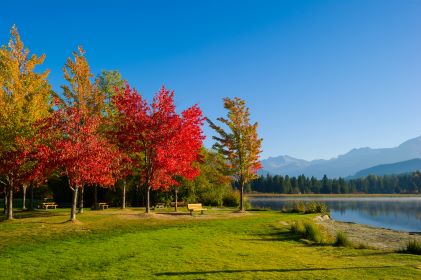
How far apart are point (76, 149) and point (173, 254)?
37.1 feet

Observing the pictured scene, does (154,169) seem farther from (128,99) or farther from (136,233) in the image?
(136,233)

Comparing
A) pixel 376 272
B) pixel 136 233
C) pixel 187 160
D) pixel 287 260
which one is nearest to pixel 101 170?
pixel 136 233

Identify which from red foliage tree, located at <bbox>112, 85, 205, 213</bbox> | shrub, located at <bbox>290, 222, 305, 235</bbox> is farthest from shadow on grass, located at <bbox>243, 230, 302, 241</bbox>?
red foliage tree, located at <bbox>112, 85, 205, 213</bbox>

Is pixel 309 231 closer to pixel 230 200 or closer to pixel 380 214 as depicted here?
pixel 230 200

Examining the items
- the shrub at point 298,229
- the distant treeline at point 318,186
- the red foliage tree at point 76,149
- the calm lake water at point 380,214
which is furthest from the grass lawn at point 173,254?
the distant treeline at point 318,186

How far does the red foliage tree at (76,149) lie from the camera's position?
2344 centimetres

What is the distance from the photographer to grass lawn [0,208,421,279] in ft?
41.1

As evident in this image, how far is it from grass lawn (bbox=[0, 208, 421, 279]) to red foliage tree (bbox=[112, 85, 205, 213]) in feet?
20.3

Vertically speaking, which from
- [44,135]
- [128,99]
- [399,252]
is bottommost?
[399,252]

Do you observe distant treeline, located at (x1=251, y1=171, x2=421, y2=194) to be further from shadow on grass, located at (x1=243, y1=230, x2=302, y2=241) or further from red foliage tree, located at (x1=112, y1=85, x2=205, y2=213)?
shadow on grass, located at (x1=243, y1=230, x2=302, y2=241)

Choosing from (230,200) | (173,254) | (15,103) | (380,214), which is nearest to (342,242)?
(173,254)

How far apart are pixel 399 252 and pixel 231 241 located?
7925mm

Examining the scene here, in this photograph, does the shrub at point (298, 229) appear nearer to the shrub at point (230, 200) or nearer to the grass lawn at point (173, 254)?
the grass lawn at point (173, 254)

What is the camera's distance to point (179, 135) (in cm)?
2886
